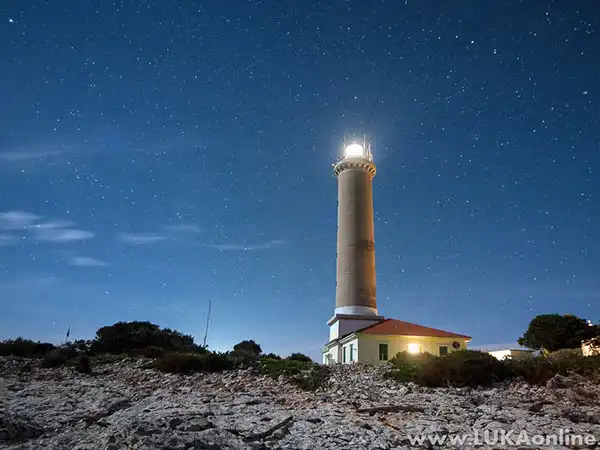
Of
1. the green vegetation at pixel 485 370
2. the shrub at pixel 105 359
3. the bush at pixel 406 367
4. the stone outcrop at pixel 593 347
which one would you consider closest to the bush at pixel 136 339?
the shrub at pixel 105 359

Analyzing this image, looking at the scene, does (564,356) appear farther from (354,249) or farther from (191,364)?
(354,249)

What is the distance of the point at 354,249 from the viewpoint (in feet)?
129

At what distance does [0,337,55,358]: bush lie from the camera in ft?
90.3

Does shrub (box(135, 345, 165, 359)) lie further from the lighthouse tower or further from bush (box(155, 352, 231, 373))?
the lighthouse tower

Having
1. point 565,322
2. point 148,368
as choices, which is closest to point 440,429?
point 148,368

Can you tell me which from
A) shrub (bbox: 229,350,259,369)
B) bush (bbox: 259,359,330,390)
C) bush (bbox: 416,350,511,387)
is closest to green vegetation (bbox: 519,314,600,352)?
bush (bbox: 416,350,511,387)

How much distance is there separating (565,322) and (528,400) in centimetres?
3861

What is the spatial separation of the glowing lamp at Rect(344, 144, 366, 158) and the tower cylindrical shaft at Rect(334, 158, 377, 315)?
5.64 feet

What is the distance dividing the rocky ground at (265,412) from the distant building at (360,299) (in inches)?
492

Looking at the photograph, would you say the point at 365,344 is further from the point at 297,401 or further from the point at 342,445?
the point at 342,445

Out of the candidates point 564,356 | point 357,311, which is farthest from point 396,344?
point 564,356

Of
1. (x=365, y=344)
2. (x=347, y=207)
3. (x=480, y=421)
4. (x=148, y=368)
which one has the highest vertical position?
(x=347, y=207)

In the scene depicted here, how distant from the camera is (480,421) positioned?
13.5 meters

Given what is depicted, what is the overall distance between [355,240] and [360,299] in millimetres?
5249
